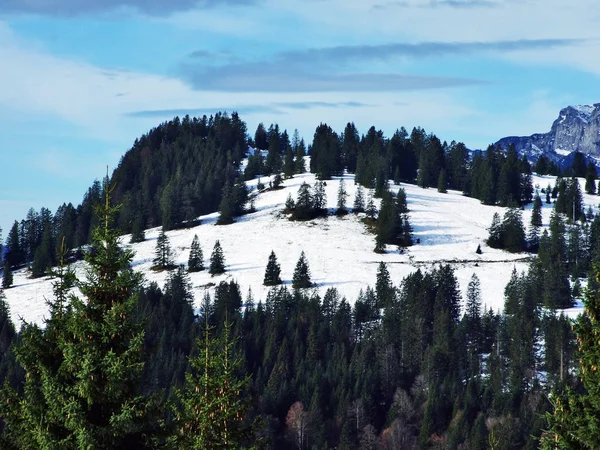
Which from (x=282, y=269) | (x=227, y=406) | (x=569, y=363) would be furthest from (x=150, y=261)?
(x=227, y=406)

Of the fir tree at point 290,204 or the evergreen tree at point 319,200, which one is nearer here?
the evergreen tree at point 319,200

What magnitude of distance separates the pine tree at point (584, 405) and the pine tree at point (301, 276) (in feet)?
424

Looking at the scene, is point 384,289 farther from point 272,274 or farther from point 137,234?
point 137,234

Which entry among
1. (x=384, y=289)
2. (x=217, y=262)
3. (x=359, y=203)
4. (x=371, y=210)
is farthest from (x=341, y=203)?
(x=384, y=289)

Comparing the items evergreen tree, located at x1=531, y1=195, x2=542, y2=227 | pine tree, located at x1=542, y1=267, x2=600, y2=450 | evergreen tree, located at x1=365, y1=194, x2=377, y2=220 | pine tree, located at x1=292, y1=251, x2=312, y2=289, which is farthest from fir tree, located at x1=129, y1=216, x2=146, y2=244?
pine tree, located at x1=542, y1=267, x2=600, y2=450

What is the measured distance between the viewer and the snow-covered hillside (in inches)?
5935

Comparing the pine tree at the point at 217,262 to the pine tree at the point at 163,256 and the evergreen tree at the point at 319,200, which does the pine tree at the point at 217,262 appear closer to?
the pine tree at the point at 163,256

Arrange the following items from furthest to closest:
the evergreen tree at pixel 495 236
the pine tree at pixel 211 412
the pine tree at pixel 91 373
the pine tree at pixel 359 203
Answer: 1. the pine tree at pixel 359 203
2. the evergreen tree at pixel 495 236
3. the pine tree at pixel 211 412
4. the pine tree at pixel 91 373

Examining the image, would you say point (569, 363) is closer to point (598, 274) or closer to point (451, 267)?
point (451, 267)

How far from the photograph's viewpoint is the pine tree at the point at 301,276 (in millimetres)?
147500

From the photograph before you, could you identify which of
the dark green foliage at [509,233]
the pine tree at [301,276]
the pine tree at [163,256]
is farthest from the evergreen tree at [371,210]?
the pine tree at [163,256]

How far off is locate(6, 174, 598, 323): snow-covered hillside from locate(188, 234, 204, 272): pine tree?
227cm

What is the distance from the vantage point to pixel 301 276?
14862 centimetres

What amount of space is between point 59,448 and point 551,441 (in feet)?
34.0
